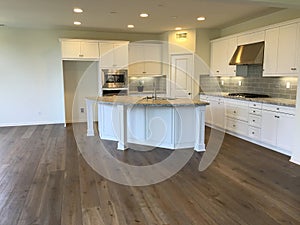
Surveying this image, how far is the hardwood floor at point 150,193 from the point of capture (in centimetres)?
264

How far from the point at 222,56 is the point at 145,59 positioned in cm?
230

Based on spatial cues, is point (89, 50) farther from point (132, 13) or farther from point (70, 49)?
point (132, 13)

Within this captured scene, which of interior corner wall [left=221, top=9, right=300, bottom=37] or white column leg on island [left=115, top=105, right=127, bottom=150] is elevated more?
interior corner wall [left=221, top=9, right=300, bottom=37]

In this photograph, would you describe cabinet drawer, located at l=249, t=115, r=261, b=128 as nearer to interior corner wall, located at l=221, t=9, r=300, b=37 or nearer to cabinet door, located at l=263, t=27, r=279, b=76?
cabinet door, located at l=263, t=27, r=279, b=76

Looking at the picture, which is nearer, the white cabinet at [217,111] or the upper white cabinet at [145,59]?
the white cabinet at [217,111]

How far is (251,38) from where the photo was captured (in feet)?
18.7

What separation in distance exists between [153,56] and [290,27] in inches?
158

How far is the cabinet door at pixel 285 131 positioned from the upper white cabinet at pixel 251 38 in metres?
1.79

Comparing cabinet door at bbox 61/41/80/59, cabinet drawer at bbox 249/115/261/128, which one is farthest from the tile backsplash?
cabinet door at bbox 61/41/80/59

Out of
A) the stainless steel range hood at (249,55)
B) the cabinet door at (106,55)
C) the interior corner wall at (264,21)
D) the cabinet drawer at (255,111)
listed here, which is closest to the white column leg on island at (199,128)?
the cabinet drawer at (255,111)

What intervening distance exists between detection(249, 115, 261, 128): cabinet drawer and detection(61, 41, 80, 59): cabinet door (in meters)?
4.64

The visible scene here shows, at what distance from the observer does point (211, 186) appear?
3.38 m

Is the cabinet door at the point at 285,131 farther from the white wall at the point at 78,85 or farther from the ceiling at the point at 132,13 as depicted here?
the white wall at the point at 78,85

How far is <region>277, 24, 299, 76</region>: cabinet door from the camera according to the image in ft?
15.2
